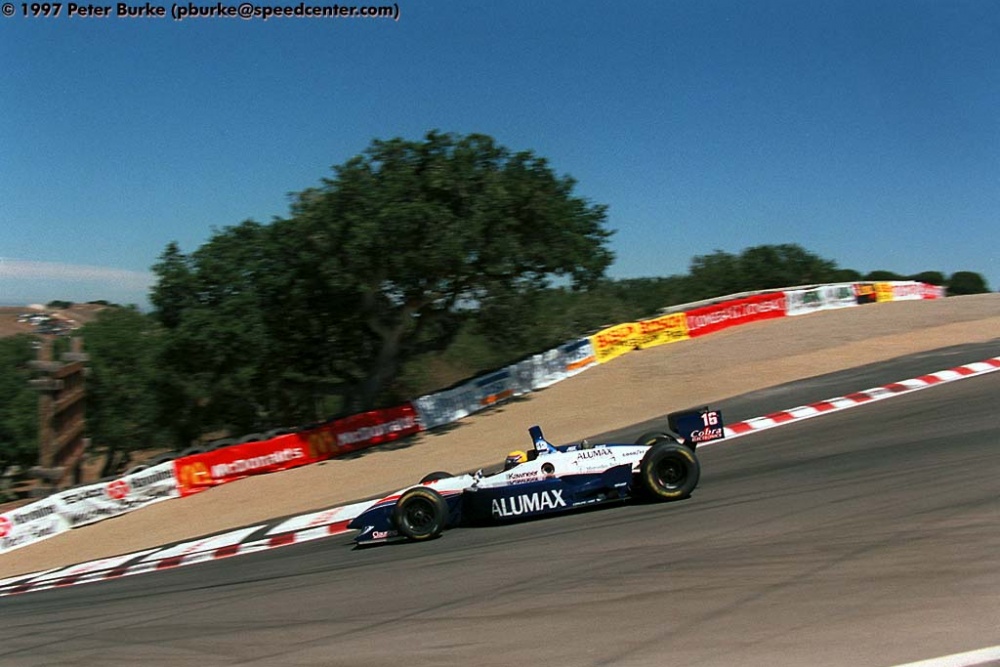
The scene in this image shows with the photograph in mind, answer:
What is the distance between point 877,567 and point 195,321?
66.0 ft

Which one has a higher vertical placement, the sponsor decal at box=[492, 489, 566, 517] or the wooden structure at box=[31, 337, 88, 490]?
the wooden structure at box=[31, 337, 88, 490]

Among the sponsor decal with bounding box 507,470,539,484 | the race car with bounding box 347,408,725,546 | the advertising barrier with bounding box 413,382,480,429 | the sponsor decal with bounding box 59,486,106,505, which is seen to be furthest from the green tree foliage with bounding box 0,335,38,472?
the sponsor decal with bounding box 507,470,539,484

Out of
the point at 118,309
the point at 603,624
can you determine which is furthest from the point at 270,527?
the point at 118,309

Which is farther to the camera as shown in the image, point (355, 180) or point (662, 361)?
point (662, 361)

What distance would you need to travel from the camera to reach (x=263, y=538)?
43.3 feet

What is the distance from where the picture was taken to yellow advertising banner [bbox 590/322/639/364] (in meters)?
25.3

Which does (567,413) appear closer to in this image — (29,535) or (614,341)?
(614,341)

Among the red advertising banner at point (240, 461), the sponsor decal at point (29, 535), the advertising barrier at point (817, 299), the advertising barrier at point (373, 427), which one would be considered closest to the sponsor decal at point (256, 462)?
the red advertising banner at point (240, 461)

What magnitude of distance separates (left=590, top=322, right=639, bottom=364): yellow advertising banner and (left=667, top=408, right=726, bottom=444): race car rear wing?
14877mm

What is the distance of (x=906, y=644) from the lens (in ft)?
15.0

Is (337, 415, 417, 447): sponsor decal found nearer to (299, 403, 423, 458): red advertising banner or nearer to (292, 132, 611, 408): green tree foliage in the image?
(299, 403, 423, 458): red advertising banner

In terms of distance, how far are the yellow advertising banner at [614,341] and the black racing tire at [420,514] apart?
51.2 ft

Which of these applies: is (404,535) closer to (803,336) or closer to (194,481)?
(194,481)

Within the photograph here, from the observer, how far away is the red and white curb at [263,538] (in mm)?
12562
